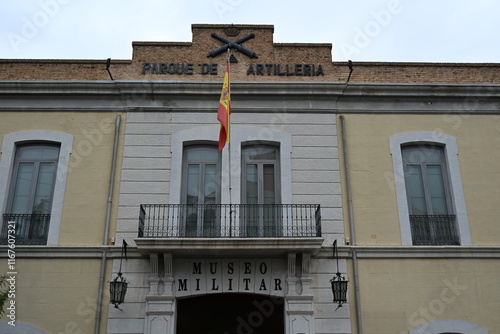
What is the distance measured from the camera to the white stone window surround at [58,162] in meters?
11.1

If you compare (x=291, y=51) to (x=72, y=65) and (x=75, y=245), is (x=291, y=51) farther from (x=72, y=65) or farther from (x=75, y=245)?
(x=75, y=245)

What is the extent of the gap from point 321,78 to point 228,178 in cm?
357

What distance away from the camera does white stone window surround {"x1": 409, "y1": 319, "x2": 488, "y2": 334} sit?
10156mm

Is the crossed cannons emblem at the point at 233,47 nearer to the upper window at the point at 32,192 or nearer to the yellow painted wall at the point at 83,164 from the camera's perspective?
the yellow painted wall at the point at 83,164

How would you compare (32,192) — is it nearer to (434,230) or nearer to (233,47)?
(233,47)

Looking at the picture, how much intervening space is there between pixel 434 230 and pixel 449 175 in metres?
1.42

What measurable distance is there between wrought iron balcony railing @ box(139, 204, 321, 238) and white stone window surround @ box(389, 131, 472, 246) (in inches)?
78.7

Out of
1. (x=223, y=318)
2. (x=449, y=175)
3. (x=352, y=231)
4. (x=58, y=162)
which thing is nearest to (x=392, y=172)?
(x=449, y=175)

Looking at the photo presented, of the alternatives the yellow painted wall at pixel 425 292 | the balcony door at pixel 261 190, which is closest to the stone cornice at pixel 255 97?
the balcony door at pixel 261 190

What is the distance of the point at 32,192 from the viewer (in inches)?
452

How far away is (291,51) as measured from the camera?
1280 cm

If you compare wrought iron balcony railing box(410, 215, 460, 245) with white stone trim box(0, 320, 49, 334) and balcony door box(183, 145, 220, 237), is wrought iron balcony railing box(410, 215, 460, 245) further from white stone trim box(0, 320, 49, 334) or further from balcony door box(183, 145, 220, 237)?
white stone trim box(0, 320, 49, 334)

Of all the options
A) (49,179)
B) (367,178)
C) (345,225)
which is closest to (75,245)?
(49,179)

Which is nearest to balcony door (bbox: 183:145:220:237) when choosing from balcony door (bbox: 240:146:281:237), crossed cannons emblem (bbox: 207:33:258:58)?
balcony door (bbox: 240:146:281:237)
